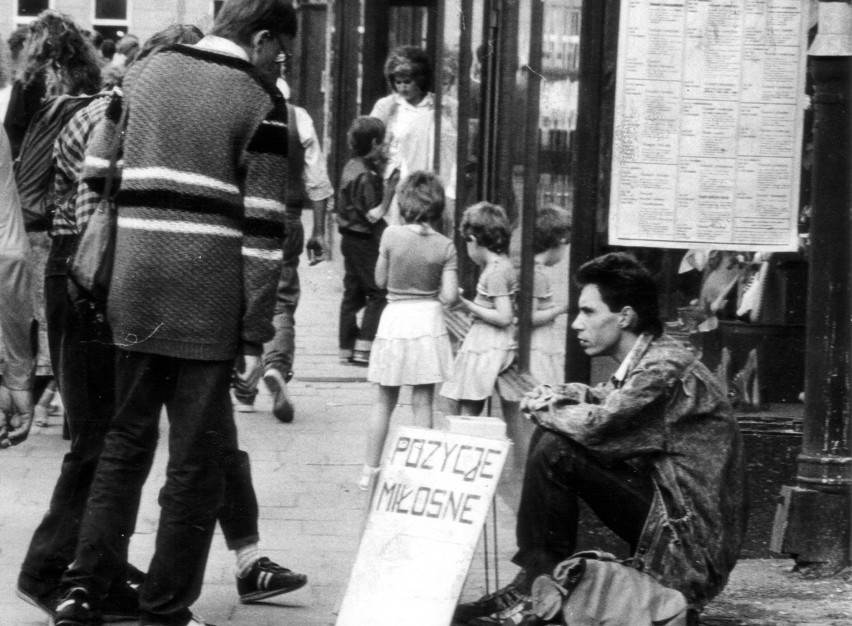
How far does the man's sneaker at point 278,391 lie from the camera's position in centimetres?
819

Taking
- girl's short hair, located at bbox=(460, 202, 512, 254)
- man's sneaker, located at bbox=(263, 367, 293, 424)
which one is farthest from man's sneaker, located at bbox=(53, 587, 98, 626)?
man's sneaker, located at bbox=(263, 367, 293, 424)

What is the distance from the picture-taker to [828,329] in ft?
17.6

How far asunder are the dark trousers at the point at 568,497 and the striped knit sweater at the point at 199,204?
39.3 inches

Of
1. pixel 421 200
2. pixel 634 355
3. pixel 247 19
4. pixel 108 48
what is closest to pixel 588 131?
pixel 634 355

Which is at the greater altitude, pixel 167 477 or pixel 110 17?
pixel 110 17

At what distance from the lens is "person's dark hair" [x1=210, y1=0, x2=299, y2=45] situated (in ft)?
14.9

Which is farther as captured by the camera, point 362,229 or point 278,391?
point 362,229

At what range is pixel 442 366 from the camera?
7000 millimetres

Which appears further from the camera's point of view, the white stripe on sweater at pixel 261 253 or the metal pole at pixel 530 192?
the metal pole at pixel 530 192

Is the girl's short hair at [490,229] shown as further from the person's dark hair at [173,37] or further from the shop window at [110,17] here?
the shop window at [110,17]

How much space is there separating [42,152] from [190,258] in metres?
1.83

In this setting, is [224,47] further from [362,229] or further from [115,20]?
[115,20]

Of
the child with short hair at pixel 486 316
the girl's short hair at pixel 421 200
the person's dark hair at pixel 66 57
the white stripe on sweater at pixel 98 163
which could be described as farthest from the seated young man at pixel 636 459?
the girl's short hair at pixel 421 200

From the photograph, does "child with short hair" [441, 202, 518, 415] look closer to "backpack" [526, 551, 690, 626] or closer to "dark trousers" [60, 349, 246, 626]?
"dark trousers" [60, 349, 246, 626]
